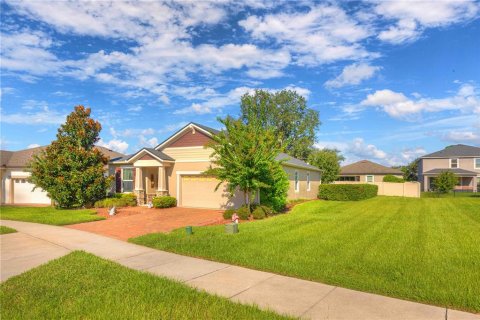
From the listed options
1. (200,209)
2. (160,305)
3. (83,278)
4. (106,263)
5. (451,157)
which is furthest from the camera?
(451,157)

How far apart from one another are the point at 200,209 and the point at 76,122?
10.9m

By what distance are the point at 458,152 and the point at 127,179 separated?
44.7m

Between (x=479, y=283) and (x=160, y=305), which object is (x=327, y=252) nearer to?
(x=479, y=283)

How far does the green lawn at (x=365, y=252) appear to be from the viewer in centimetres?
595

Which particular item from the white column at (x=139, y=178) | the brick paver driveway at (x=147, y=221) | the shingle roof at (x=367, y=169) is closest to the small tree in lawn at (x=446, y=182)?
the shingle roof at (x=367, y=169)

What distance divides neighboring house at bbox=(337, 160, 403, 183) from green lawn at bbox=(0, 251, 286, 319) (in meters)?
48.1

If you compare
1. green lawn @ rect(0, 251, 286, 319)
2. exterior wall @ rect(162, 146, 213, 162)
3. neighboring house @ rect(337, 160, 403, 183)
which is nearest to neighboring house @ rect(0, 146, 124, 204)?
exterior wall @ rect(162, 146, 213, 162)

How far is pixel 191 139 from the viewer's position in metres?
21.2

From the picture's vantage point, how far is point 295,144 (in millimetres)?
51438

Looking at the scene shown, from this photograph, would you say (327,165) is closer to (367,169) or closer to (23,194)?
(367,169)

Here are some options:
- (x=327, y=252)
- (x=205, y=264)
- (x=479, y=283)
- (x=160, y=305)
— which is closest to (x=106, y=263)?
(x=205, y=264)

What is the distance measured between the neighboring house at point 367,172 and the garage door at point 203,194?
3531 cm

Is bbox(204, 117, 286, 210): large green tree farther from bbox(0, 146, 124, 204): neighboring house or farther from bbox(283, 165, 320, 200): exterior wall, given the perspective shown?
bbox(0, 146, 124, 204): neighboring house

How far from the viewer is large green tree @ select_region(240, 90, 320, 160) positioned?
51375 millimetres
